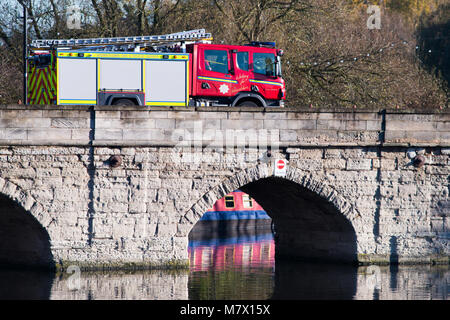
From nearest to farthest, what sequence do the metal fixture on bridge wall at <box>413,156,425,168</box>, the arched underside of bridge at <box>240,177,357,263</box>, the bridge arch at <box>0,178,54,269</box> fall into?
the bridge arch at <box>0,178,54,269</box>
the metal fixture on bridge wall at <box>413,156,425,168</box>
the arched underside of bridge at <box>240,177,357,263</box>

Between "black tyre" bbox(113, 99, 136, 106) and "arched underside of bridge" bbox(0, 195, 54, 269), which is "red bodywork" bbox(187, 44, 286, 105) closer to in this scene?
"black tyre" bbox(113, 99, 136, 106)

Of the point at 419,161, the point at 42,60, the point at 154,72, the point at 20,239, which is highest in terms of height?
the point at 42,60

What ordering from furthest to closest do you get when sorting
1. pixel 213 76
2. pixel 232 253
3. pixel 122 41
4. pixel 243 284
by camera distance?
pixel 232 253
pixel 213 76
pixel 122 41
pixel 243 284

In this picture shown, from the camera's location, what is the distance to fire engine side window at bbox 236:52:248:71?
23.4 metres

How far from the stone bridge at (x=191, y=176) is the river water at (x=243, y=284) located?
46 centimetres

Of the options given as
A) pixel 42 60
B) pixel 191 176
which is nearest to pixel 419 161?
pixel 191 176

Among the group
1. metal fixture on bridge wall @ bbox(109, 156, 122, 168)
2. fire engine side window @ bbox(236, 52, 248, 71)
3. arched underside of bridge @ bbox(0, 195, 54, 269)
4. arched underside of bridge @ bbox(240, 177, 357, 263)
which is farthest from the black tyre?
arched underside of bridge @ bbox(240, 177, 357, 263)

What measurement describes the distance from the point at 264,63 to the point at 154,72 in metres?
3.33

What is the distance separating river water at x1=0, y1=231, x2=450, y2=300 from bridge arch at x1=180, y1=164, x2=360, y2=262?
64cm

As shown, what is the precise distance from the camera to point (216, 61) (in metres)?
23.4

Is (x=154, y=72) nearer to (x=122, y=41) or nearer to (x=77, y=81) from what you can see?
(x=122, y=41)

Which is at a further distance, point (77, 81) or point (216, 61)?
point (216, 61)

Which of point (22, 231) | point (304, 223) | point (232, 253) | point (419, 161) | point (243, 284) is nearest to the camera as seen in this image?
point (243, 284)
